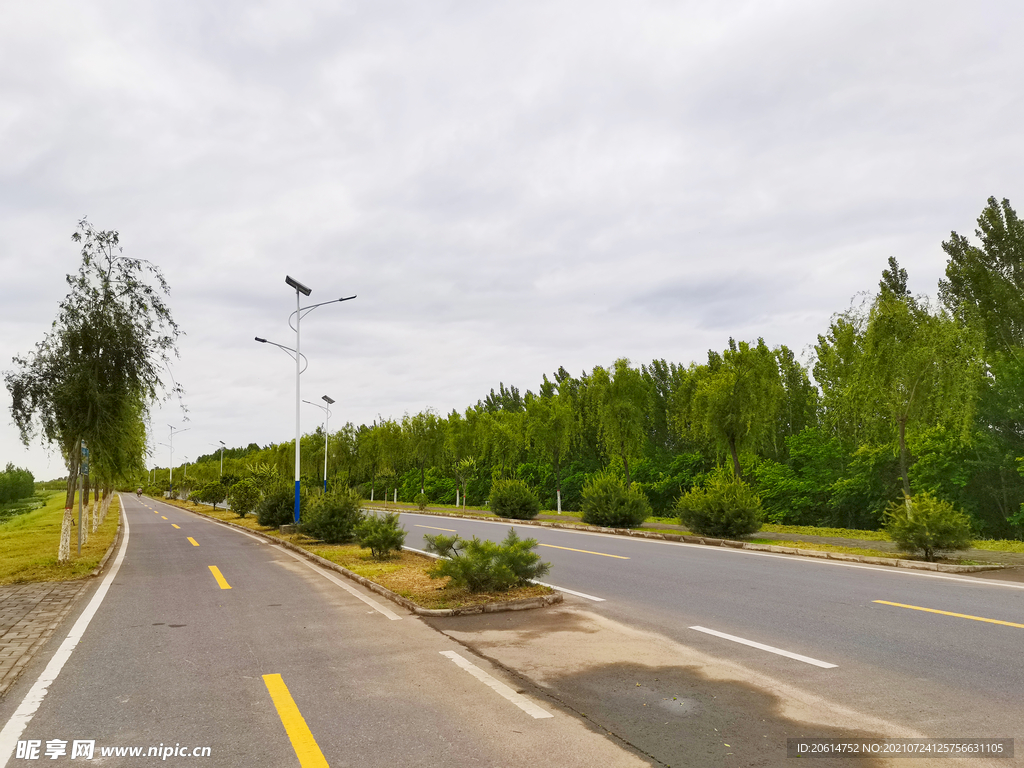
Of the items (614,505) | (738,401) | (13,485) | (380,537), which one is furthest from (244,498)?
(13,485)

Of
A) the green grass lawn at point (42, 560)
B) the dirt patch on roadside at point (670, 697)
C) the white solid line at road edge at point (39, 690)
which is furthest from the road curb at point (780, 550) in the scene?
the green grass lawn at point (42, 560)

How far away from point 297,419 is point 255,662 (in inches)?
792

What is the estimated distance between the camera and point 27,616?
30.9 ft

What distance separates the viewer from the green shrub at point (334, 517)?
19.2m

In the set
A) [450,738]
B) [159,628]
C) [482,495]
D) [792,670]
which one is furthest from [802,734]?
[482,495]

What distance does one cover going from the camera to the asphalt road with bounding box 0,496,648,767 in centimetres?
443

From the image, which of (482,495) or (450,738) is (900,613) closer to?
(450,738)

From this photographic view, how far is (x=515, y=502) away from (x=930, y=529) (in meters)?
21.3

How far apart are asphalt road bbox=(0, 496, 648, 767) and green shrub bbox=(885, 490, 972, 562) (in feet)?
37.2

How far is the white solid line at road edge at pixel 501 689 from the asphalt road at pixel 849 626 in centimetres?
52

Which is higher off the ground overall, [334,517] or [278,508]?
[334,517]

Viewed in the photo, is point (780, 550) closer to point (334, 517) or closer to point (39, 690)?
point (334, 517)

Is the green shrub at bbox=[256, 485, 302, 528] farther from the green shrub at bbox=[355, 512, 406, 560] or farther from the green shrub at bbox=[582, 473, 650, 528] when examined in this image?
the green shrub at bbox=[582, 473, 650, 528]

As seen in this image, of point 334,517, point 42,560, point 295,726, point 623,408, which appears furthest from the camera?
point 623,408
